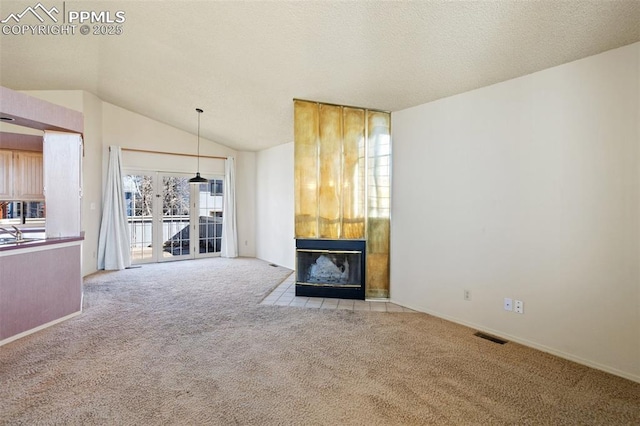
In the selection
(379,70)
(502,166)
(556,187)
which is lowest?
(556,187)

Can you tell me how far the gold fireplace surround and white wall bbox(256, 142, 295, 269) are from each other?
1.96m

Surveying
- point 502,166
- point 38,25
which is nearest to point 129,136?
point 38,25

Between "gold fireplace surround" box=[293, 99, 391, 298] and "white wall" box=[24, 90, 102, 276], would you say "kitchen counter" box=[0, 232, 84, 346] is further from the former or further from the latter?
"gold fireplace surround" box=[293, 99, 391, 298]

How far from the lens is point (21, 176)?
18.3 feet

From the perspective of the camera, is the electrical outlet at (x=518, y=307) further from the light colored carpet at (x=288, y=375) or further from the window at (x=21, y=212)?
the window at (x=21, y=212)

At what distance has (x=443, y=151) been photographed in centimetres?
363

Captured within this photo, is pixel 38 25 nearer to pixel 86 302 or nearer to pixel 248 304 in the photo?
pixel 86 302

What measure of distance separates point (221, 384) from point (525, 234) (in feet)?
9.65

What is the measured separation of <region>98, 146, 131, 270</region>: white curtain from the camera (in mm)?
6059

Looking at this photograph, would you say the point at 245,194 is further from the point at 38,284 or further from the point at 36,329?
the point at 36,329

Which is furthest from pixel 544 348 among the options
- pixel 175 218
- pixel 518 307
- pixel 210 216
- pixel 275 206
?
pixel 175 218

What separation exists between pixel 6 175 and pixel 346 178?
5926mm

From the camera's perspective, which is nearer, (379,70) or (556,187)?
(556,187)

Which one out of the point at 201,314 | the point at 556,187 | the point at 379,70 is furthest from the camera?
the point at 201,314
